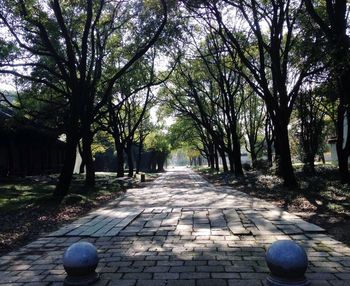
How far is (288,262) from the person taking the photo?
15.6ft

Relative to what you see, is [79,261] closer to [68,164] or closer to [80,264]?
[80,264]

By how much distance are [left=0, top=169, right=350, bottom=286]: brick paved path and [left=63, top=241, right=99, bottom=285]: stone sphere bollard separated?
20 cm

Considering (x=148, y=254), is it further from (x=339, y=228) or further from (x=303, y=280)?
(x=339, y=228)

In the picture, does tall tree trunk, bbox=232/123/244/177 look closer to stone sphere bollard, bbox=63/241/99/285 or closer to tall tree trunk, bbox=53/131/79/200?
tall tree trunk, bbox=53/131/79/200

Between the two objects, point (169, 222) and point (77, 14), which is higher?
point (77, 14)

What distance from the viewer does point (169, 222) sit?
32.5 feet

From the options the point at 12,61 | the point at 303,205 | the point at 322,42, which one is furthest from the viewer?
the point at 12,61

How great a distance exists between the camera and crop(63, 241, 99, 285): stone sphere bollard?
522 cm

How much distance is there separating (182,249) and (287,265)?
262 cm

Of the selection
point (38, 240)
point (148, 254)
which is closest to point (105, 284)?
point (148, 254)

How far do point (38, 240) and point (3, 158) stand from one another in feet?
79.3

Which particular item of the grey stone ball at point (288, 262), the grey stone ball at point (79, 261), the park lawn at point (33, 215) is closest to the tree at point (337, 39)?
the grey stone ball at point (288, 262)

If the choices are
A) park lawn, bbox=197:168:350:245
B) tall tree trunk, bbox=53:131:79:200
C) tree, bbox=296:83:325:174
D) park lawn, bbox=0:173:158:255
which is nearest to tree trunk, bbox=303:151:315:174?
tree, bbox=296:83:325:174

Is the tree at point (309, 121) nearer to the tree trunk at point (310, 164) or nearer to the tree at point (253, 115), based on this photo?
the tree trunk at point (310, 164)
